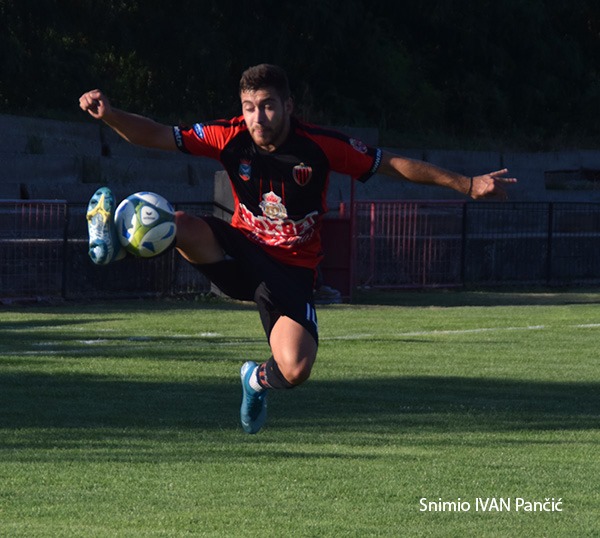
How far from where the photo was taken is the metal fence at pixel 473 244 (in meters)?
25.0

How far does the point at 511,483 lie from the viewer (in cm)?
896

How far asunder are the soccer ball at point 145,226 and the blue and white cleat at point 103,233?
0.05 metres

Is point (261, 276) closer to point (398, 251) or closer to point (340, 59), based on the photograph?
point (398, 251)

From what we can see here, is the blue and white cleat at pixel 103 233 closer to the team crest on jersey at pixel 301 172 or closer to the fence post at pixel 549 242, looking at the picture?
the team crest on jersey at pixel 301 172

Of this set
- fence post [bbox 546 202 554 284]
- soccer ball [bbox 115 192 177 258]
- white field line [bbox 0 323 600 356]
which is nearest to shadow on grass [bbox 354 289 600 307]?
fence post [bbox 546 202 554 284]

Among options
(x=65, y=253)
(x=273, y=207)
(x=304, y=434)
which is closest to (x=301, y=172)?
(x=273, y=207)

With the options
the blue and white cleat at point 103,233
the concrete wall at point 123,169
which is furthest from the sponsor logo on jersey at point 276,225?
the concrete wall at point 123,169

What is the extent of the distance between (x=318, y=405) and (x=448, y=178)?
4306mm

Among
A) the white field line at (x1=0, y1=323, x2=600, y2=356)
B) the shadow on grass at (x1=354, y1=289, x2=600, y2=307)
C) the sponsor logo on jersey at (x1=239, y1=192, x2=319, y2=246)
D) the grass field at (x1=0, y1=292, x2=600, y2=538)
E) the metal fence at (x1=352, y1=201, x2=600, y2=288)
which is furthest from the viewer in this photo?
the metal fence at (x1=352, y1=201, x2=600, y2=288)

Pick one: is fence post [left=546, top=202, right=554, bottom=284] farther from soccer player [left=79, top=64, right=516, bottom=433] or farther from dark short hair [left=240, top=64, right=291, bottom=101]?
dark short hair [left=240, top=64, right=291, bottom=101]

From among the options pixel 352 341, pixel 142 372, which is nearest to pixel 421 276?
pixel 352 341

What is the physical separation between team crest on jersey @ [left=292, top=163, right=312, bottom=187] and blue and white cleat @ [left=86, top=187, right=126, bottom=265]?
111cm

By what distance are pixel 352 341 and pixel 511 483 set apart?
827 centimetres

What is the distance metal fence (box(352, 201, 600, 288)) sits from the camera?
81.9 feet
